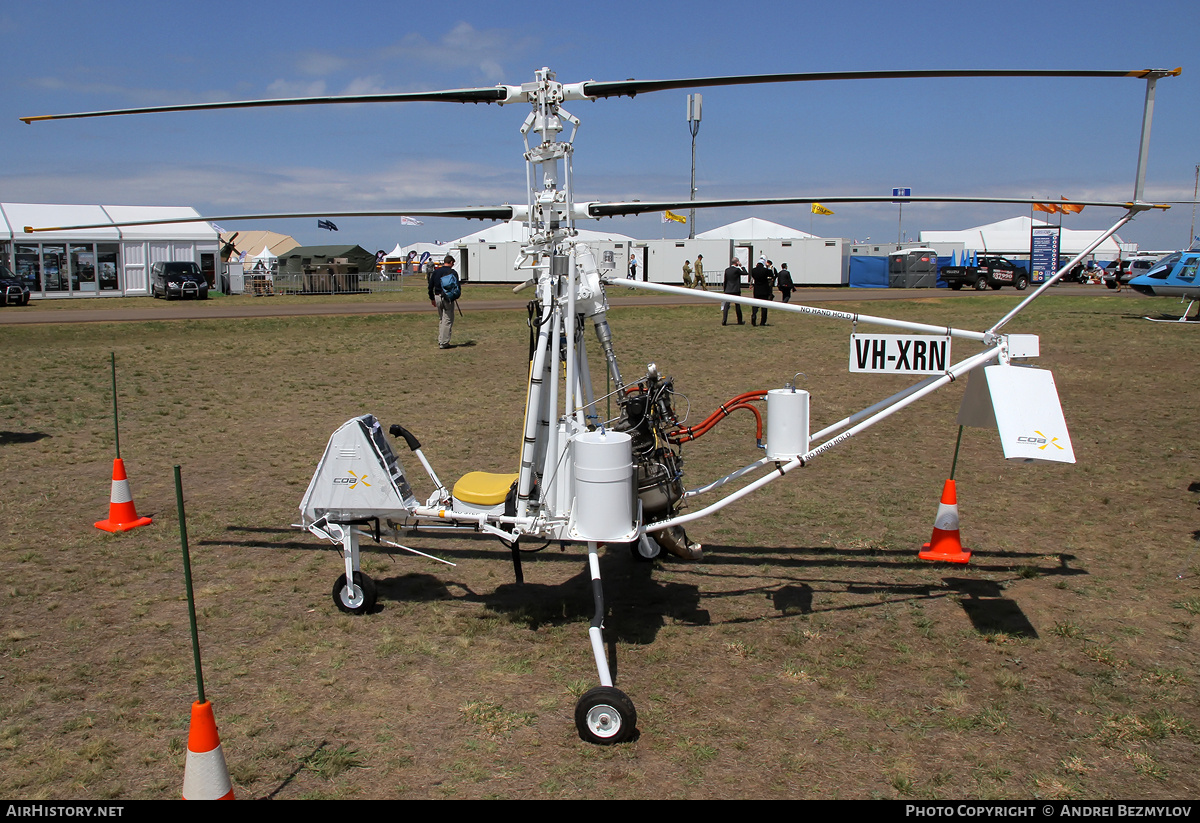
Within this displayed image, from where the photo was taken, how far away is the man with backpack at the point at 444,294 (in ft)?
63.7

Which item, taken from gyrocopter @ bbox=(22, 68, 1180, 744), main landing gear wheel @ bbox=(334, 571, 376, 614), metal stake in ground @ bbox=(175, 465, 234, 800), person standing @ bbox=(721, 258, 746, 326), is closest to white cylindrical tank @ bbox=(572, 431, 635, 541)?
gyrocopter @ bbox=(22, 68, 1180, 744)

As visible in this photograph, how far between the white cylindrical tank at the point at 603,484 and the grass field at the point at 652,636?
94cm

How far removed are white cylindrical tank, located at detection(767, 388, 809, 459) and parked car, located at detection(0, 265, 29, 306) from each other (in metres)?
38.2

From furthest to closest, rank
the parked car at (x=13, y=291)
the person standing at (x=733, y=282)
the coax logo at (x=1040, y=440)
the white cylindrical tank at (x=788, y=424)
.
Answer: the parked car at (x=13, y=291) → the person standing at (x=733, y=282) → the white cylindrical tank at (x=788, y=424) → the coax logo at (x=1040, y=440)

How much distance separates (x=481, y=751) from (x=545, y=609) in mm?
1851

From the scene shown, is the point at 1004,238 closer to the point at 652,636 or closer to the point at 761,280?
the point at 761,280

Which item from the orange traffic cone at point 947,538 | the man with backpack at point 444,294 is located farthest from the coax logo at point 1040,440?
the man with backpack at point 444,294

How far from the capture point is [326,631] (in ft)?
19.4

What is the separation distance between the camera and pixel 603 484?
5184mm

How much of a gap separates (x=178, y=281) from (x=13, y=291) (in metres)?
6.19

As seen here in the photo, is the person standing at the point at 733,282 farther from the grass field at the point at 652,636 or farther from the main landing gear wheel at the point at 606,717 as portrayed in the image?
the main landing gear wheel at the point at 606,717

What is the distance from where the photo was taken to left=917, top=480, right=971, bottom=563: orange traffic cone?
700 cm

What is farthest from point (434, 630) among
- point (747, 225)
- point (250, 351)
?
point (747, 225)

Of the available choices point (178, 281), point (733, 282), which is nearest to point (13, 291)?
point (178, 281)
